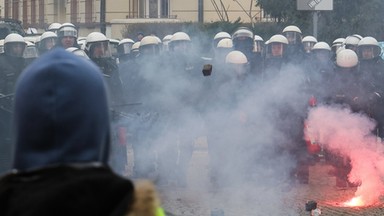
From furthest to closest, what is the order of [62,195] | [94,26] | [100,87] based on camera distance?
[94,26], [100,87], [62,195]

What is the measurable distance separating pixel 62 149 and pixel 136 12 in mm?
34163

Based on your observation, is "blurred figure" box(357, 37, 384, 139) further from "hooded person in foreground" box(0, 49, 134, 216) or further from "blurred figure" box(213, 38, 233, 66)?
"hooded person in foreground" box(0, 49, 134, 216)

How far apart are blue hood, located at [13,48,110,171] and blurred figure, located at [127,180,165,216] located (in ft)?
0.37

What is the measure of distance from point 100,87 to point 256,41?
1194 centimetres

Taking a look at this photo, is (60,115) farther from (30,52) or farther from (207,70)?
(30,52)

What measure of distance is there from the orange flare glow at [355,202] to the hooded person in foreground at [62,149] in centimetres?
745

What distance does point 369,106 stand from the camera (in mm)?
10227

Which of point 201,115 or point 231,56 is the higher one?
point 231,56


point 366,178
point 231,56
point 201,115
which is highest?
point 231,56

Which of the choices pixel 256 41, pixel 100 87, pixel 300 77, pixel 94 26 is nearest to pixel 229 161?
pixel 300 77

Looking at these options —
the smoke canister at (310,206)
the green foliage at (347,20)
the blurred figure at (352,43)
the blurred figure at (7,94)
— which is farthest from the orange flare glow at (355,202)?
the green foliage at (347,20)

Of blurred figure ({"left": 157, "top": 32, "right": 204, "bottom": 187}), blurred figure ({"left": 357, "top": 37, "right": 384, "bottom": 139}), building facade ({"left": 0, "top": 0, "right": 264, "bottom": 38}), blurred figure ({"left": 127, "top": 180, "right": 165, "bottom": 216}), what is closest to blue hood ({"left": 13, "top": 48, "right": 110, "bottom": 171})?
blurred figure ({"left": 127, "top": 180, "right": 165, "bottom": 216})

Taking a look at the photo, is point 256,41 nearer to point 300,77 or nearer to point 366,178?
point 300,77

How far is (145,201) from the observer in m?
2.04
